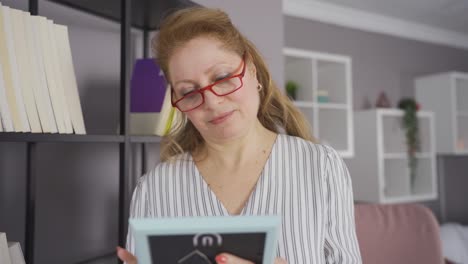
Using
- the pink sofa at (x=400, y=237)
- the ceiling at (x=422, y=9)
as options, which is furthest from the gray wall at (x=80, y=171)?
the ceiling at (x=422, y=9)

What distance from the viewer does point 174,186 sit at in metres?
1.01

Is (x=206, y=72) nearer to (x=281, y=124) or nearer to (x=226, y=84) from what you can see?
(x=226, y=84)

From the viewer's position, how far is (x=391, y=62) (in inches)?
163

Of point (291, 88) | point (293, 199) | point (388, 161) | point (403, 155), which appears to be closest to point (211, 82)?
point (293, 199)

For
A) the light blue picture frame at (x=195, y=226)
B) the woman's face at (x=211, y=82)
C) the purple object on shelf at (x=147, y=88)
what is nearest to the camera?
the light blue picture frame at (x=195, y=226)

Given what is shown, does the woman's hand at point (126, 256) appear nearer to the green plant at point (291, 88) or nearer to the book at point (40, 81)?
the book at point (40, 81)

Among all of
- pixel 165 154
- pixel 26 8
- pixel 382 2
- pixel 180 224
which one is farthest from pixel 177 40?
pixel 382 2

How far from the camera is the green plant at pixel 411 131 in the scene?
354 centimetres

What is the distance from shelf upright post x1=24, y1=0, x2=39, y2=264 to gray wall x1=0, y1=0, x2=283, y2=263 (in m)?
0.03

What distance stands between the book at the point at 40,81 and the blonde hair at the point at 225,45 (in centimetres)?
29

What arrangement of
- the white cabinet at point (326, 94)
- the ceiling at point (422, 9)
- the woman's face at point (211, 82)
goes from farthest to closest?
the ceiling at point (422, 9)
the white cabinet at point (326, 94)
the woman's face at point (211, 82)

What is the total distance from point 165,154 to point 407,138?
3.04m

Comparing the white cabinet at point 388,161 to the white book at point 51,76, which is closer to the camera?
the white book at point 51,76

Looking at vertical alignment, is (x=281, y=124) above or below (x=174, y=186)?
above
